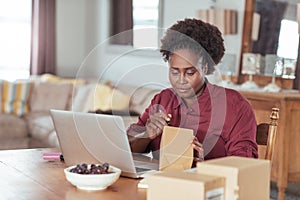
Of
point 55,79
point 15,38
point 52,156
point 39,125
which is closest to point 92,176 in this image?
point 52,156

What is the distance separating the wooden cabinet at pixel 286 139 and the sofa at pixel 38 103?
143 centimetres

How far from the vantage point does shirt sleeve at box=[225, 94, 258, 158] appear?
208 centimetres

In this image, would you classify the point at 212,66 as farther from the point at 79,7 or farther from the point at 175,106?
the point at 79,7

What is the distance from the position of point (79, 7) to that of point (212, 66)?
497 cm

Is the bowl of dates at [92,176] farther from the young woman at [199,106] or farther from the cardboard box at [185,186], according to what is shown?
the cardboard box at [185,186]

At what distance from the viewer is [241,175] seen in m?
1.34

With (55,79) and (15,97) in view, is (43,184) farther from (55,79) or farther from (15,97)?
(55,79)

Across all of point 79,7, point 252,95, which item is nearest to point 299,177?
point 252,95

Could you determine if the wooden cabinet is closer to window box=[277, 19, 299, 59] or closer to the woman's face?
window box=[277, 19, 299, 59]

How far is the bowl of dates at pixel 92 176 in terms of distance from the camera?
1.79 m

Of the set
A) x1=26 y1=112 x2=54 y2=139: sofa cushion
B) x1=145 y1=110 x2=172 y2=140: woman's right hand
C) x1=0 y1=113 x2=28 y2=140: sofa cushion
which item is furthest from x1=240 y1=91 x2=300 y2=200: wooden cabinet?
x1=0 y1=113 x2=28 y2=140: sofa cushion

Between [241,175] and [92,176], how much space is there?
59 cm

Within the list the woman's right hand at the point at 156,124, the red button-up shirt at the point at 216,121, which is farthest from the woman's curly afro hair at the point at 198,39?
the woman's right hand at the point at 156,124

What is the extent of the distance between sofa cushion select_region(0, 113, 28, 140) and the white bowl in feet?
12.9
